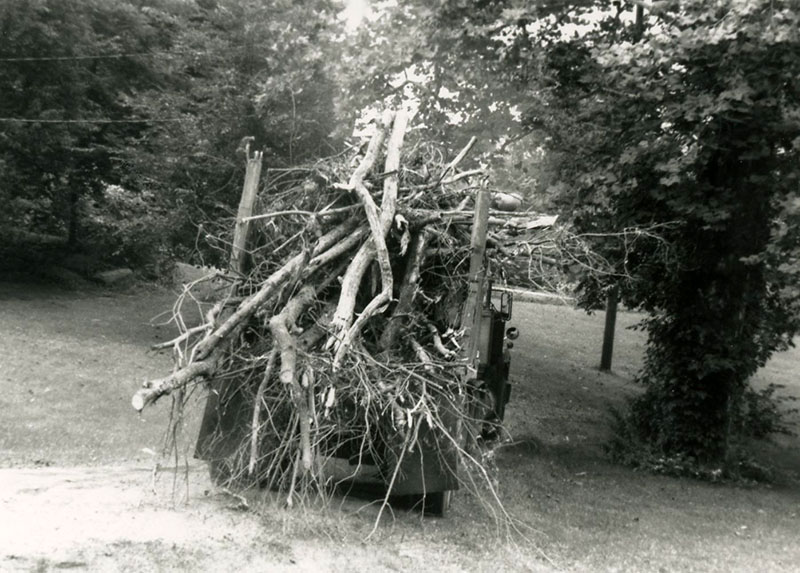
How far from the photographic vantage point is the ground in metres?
6.24

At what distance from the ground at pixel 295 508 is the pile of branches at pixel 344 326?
565mm

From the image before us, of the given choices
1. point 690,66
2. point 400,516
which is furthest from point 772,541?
point 690,66

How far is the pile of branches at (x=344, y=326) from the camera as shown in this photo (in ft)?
23.0

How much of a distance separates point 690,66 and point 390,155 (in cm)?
498

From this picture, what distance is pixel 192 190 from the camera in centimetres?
1828

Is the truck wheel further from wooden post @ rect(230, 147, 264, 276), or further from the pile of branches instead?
wooden post @ rect(230, 147, 264, 276)

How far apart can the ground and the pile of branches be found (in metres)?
0.57

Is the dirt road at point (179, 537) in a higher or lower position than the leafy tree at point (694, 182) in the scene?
lower

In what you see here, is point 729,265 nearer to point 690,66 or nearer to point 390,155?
point 690,66

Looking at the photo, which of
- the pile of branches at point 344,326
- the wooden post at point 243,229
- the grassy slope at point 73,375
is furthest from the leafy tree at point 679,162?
the grassy slope at point 73,375

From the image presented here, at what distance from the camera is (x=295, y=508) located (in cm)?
739

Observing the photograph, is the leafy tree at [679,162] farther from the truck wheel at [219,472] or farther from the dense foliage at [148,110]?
the truck wheel at [219,472]

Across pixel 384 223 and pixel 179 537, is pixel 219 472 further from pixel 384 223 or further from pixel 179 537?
pixel 384 223

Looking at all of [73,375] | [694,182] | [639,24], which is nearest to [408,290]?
[694,182]
